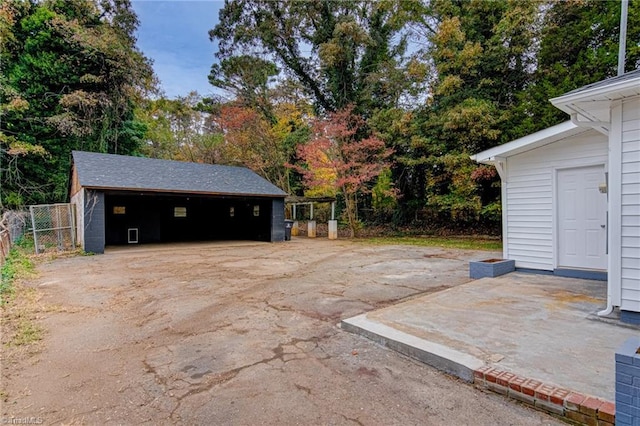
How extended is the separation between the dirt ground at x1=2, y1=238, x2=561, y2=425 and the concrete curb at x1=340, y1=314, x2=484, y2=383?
0.27 feet

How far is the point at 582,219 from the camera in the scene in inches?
219

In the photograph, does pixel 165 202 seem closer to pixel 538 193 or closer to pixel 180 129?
pixel 180 129

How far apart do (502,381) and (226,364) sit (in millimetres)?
2214

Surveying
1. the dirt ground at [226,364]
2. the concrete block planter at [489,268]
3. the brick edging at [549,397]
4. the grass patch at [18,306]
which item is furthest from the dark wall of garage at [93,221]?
the brick edging at [549,397]

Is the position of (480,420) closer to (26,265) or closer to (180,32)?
(26,265)

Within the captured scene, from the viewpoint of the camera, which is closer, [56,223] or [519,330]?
[519,330]

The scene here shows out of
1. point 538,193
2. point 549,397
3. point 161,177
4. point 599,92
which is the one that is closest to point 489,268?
point 538,193

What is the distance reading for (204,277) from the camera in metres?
6.57

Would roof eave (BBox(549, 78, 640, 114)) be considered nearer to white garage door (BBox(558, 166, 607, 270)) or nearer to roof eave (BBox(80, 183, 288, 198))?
white garage door (BBox(558, 166, 607, 270))

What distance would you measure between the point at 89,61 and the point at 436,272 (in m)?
19.6

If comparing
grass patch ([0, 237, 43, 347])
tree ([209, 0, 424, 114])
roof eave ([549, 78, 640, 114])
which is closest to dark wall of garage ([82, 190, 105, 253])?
grass patch ([0, 237, 43, 347])

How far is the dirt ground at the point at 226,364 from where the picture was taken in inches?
84.4

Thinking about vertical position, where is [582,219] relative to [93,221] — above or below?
above

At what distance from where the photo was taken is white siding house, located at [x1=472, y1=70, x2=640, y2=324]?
341 centimetres
